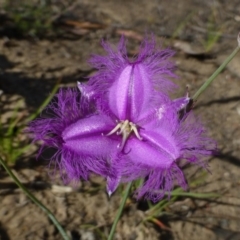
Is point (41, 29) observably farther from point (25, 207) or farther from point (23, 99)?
point (25, 207)

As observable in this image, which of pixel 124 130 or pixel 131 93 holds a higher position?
pixel 131 93

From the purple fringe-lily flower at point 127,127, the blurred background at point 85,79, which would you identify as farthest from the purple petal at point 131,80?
the blurred background at point 85,79

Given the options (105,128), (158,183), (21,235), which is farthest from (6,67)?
(158,183)

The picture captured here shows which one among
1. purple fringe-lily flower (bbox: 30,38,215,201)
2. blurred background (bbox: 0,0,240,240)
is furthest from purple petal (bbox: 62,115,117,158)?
blurred background (bbox: 0,0,240,240)

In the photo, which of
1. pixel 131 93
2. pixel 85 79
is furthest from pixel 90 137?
pixel 85 79

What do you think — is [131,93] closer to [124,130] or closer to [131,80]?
[131,80]

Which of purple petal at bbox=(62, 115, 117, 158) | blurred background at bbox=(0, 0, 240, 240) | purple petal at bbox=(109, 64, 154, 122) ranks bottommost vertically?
blurred background at bbox=(0, 0, 240, 240)

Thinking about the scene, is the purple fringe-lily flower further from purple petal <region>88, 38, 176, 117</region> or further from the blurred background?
the blurred background
